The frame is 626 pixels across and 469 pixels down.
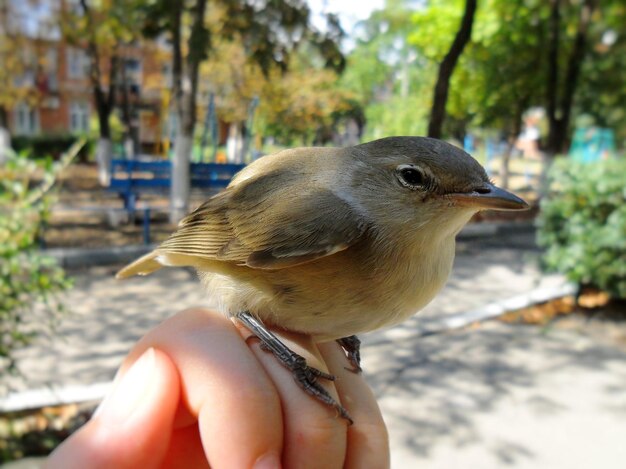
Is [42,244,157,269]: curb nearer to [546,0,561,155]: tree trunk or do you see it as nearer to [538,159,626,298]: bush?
[538,159,626,298]: bush

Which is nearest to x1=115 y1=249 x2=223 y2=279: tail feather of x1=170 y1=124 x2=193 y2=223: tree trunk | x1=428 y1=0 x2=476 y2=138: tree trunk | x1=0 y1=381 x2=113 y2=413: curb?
x1=0 y1=381 x2=113 y2=413: curb

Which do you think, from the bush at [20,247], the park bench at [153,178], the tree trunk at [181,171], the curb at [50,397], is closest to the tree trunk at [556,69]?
the park bench at [153,178]

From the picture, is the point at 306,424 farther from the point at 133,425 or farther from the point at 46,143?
the point at 46,143

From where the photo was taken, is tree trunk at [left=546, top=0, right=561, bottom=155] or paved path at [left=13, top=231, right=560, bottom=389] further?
tree trunk at [left=546, top=0, right=561, bottom=155]

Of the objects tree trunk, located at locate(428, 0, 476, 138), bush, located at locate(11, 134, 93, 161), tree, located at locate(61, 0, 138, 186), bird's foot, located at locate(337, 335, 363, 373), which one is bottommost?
bush, located at locate(11, 134, 93, 161)

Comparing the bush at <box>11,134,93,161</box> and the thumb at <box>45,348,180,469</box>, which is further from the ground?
the thumb at <box>45,348,180,469</box>

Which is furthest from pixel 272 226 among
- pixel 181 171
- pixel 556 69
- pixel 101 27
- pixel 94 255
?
pixel 556 69

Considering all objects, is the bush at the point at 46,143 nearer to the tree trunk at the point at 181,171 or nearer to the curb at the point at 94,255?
the tree trunk at the point at 181,171

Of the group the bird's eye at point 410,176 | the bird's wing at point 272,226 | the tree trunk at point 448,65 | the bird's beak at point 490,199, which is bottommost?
the bird's wing at point 272,226
